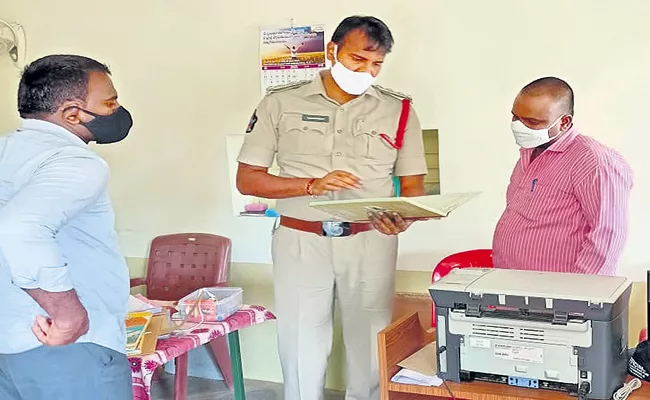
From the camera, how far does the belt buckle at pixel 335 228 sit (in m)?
2.73

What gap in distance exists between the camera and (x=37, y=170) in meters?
1.71

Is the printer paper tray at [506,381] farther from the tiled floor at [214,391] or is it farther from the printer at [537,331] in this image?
the tiled floor at [214,391]

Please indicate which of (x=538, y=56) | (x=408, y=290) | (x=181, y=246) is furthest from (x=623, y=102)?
(x=181, y=246)

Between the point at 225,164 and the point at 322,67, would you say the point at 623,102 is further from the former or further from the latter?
the point at 225,164

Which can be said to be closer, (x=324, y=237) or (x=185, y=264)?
(x=324, y=237)

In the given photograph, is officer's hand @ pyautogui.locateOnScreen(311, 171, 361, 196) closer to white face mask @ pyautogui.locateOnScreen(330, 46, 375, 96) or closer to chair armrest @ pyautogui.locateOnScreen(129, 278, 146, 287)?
white face mask @ pyautogui.locateOnScreen(330, 46, 375, 96)

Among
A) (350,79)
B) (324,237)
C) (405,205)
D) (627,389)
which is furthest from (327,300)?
(627,389)

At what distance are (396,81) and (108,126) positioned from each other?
188 cm

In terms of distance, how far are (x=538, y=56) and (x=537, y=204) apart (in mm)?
1065

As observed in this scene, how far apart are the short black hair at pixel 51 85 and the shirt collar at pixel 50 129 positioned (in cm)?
3

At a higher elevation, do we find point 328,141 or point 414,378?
point 328,141

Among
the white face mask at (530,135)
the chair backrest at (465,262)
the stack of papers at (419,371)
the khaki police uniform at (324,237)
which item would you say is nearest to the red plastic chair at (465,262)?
the chair backrest at (465,262)

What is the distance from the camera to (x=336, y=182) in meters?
2.50

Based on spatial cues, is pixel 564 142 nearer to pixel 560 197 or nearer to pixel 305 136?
pixel 560 197
